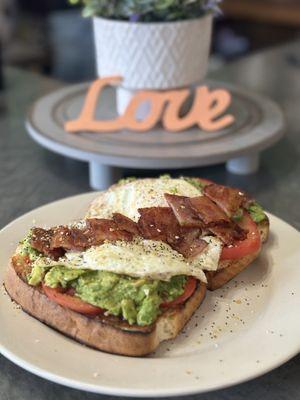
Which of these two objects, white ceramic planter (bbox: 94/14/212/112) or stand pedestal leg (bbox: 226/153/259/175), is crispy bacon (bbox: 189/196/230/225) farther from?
white ceramic planter (bbox: 94/14/212/112)

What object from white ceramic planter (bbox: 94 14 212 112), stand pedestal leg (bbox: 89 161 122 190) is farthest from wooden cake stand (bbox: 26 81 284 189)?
white ceramic planter (bbox: 94 14 212 112)

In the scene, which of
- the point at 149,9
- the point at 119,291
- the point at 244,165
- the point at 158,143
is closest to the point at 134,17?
the point at 149,9

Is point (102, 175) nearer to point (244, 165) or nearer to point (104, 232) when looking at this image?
point (244, 165)

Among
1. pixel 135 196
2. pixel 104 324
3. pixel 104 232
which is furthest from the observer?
pixel 135 196

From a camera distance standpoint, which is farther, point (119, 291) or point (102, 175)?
point (102, 175)

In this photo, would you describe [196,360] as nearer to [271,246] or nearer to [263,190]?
[271,246]

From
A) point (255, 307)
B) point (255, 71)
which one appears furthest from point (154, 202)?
point (255, 71)
